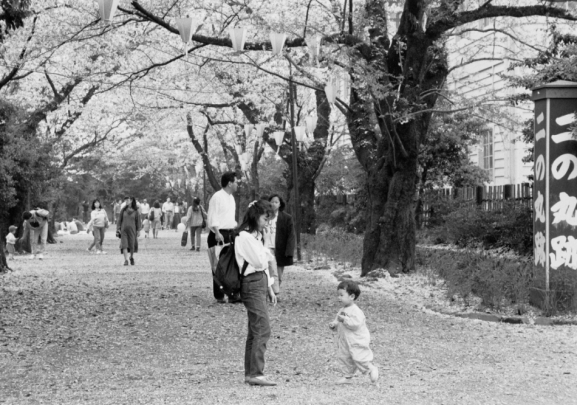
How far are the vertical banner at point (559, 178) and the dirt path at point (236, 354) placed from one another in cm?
148

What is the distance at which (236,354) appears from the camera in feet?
32.9

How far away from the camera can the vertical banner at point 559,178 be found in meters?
13.4

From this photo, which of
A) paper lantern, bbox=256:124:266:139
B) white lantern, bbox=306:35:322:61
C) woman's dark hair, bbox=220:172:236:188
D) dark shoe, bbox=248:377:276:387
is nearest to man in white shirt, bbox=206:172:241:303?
woman's dark hair, bbox=220:172:236:188

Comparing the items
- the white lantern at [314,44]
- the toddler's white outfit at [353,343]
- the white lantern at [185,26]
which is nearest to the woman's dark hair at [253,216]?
the toddler's white outfit at [353,343]

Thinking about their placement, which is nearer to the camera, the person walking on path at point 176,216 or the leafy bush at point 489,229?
the leafy bush at point 489,229

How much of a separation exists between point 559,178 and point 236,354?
5617 mm

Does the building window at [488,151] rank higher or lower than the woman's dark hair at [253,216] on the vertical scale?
higher

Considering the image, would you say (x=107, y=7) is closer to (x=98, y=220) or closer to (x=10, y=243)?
(x=10, y=243)

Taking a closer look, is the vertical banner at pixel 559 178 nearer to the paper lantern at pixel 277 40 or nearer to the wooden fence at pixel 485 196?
the paper lantern at pixel 277 40

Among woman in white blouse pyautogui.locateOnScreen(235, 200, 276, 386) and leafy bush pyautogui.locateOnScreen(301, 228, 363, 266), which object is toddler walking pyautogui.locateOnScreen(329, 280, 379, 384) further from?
leafy bush pyautogui.locateOnScreen(301, 228, 363, 266)

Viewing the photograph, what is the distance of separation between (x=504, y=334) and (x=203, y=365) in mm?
3983

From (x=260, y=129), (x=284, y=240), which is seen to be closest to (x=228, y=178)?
(x=284, y=240)

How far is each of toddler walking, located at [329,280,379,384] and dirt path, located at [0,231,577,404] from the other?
5.6 inches

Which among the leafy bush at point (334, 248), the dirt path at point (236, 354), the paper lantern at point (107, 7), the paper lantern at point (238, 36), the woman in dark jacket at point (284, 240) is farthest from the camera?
the leafy bush at point (334, 248)
